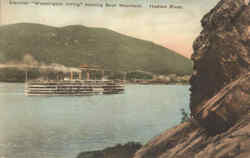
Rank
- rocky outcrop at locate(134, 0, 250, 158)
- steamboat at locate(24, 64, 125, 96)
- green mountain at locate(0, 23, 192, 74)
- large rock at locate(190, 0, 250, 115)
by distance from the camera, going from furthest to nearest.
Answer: steamboat at locate(24, 64, 125, 96), green mountain at locate(0, 23, 192, 74), large rock at locate(190, 0, 250, 115), rocky outcrop at locate(134, 0, 250, 158)

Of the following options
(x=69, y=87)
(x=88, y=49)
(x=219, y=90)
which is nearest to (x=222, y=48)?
(x=219, y=90)

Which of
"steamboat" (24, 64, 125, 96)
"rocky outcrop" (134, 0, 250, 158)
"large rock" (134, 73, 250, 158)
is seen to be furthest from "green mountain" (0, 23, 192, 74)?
"large rock" (134, 73, 250, 158)

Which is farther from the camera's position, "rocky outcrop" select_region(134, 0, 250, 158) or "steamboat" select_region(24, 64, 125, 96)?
"steamboat" select_region(24, 64, 125, 96)

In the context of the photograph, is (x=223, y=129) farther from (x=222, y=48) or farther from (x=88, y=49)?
(x=88, y=49)

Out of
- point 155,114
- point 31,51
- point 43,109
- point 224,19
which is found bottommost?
point 43,109

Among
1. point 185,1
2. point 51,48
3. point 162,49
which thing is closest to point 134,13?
point 185,1

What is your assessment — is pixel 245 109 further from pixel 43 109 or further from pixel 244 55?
pixel 43 109

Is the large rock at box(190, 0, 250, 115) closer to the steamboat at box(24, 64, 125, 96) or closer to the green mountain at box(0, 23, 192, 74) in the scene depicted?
the green mountain at box(0, 23, 192, 74)
